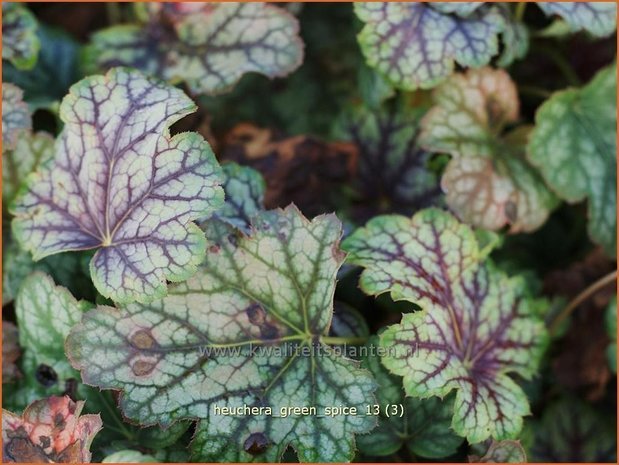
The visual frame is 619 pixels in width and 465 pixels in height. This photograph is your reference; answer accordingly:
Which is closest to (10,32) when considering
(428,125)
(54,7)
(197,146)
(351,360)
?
(54,7)

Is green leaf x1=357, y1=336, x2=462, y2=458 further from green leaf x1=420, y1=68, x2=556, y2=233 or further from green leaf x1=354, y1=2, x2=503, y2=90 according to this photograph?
green leaf x1=354, y1=2, x2=503, y2=90

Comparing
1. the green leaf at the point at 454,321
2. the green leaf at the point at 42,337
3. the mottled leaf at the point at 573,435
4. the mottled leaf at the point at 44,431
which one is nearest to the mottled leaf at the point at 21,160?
the green leaf at the point at 42,337

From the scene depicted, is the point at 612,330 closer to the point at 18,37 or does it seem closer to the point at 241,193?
the point at 241,193

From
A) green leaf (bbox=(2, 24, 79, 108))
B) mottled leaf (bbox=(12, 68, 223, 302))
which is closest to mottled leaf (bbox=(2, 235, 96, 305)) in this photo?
mottled leaf (bbox=(12, 68, 223, 302))

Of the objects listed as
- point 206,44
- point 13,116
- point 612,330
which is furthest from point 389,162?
point 13,116

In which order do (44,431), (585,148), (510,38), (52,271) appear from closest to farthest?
(44,431) < (52,271) < (510,38) < (585,148)

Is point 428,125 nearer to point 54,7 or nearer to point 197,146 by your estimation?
point 197,146
